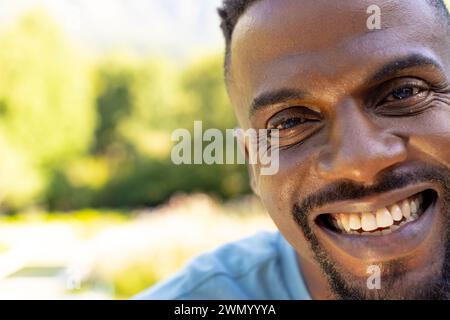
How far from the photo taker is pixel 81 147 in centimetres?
1830

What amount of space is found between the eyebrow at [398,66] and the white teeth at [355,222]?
36cm

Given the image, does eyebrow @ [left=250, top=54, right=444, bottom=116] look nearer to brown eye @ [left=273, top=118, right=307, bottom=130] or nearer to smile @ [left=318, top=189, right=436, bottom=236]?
brown eye @ [left=273, top=118, right=307, bottom=130]

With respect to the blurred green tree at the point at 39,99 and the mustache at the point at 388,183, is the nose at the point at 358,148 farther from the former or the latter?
the blurred green tree at the point at 39,99

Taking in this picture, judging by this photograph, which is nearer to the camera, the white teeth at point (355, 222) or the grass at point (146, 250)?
the white teeth at point (355, 222)

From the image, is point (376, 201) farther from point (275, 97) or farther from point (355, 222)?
point (275, 97)

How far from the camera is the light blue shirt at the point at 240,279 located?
1922mm

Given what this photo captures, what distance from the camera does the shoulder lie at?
6.36 ft

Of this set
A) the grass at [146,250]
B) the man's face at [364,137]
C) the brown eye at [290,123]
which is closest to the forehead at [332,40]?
the man's face at [364,137]

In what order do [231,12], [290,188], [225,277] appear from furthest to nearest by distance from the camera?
[225,277], [231,12], [290,188]

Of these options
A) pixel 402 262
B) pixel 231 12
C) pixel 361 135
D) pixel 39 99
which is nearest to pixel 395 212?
pixel 402 262

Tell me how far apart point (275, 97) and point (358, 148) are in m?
0.31

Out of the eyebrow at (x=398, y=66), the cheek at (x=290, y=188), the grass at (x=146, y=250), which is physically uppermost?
the grass at (x=146, y=250)

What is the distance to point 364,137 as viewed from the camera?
Answer: 1.33 meters
